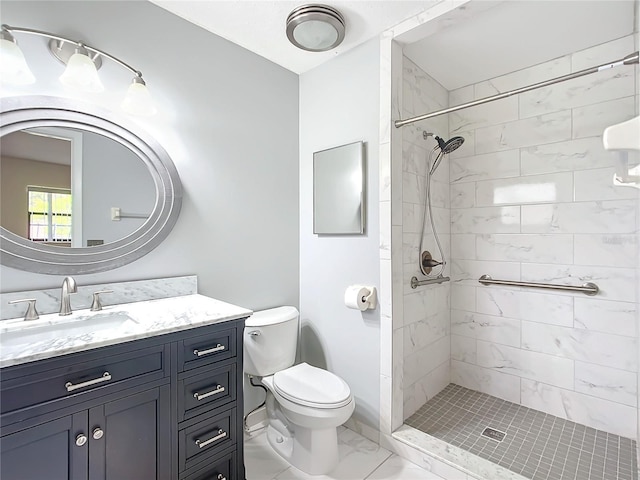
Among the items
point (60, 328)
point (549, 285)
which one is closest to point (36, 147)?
point (60, 328)

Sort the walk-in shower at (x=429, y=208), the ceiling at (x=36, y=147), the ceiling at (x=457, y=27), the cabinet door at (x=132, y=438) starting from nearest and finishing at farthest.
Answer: the cabinet door at (x=132, y=438), the ceiling at (x=36, y=147), the ceiling at (x=457, y=27), the walk-in shower at (x=429, y=208)

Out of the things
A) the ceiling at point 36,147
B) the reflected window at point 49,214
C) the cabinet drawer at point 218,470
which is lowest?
the cabinet drawer at point 218,470

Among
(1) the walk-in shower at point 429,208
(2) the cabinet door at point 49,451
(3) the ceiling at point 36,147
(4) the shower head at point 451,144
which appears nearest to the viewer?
(2) the cabinet door at point 49,451

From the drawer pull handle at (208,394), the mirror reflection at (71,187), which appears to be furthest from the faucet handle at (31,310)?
the drawer pull handle at (208,394)

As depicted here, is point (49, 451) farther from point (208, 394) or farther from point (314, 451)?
point (314, 451)

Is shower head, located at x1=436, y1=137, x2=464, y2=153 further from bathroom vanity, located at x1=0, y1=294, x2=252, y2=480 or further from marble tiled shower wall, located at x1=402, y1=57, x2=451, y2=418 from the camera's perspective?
bathroom vanity, located at x1=0, y1=294, x2=252, y2=480

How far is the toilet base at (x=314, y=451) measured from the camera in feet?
5.69

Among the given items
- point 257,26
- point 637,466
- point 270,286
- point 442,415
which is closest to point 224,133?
point 257,26

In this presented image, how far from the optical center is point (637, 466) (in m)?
1.67

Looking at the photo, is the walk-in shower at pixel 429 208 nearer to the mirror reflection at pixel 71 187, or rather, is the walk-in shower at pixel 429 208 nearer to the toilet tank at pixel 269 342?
the toilet tank at pixel 269 342

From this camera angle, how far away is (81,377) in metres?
1.09

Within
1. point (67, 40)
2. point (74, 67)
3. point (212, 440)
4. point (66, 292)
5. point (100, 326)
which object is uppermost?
point (67, 40)

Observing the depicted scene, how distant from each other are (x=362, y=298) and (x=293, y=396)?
26.6 inches

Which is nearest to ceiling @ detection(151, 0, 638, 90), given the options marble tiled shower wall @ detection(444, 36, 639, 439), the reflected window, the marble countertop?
marble tiled shower wall @ detection(444, 36, 639, 439)
